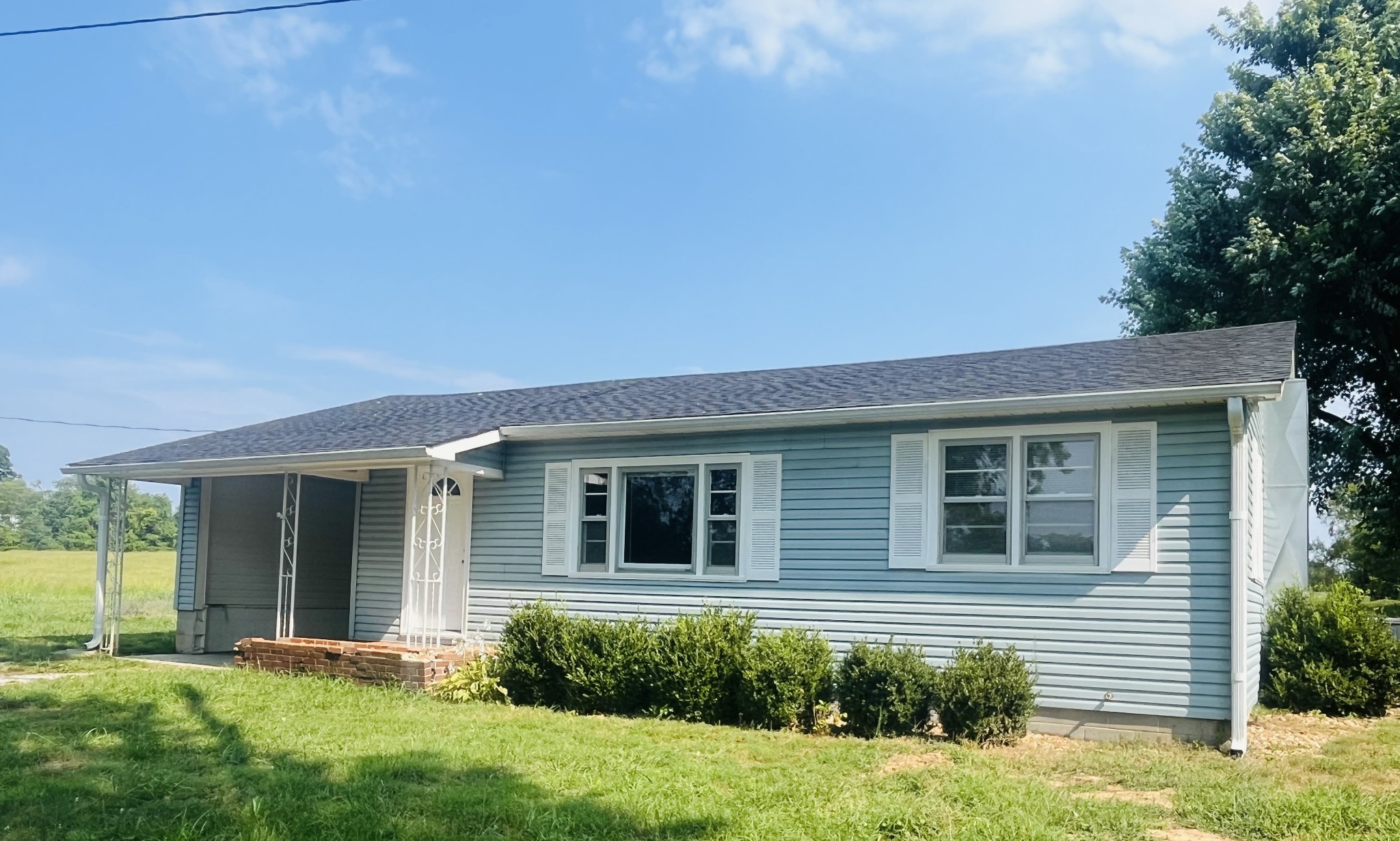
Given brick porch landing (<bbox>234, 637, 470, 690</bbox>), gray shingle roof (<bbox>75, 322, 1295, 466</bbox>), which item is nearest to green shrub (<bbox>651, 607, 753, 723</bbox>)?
gray shingle roof (<bbox>75, 322, 1295, 466</bbox>)

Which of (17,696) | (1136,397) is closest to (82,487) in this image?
(17,696)

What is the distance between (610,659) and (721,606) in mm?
1296

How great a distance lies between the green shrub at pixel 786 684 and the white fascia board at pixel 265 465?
4324 millimetres

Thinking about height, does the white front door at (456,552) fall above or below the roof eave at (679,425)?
below

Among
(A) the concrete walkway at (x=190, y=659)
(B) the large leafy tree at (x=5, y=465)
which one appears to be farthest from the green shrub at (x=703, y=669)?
(B) the large leafy tree at (x=5, y=465)

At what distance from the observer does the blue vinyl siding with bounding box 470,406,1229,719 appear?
28.3ft

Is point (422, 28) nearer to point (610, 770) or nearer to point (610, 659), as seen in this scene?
point (610, 659)

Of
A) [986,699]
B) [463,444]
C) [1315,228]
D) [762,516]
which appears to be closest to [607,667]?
[762,516]

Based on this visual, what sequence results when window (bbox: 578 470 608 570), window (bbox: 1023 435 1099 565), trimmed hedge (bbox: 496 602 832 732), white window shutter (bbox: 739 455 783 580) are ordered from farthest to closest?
window (bbox: 578 470 608 570), white window shutter (bbox: 739 455 783 580), trimmed hedge (bbox: 496 602 832 732), window (bbox: 1023 435 1099 565)

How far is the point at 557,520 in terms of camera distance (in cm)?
1185

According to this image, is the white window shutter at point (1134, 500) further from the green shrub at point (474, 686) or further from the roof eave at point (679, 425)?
the green shrub at point (474, 686)

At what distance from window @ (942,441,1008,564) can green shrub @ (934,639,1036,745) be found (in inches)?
45.6

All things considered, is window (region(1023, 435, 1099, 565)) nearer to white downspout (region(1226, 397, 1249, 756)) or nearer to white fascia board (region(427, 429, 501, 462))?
white downspout (region(1226, 397, 1249, 756))

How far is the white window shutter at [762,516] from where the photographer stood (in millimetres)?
10609
